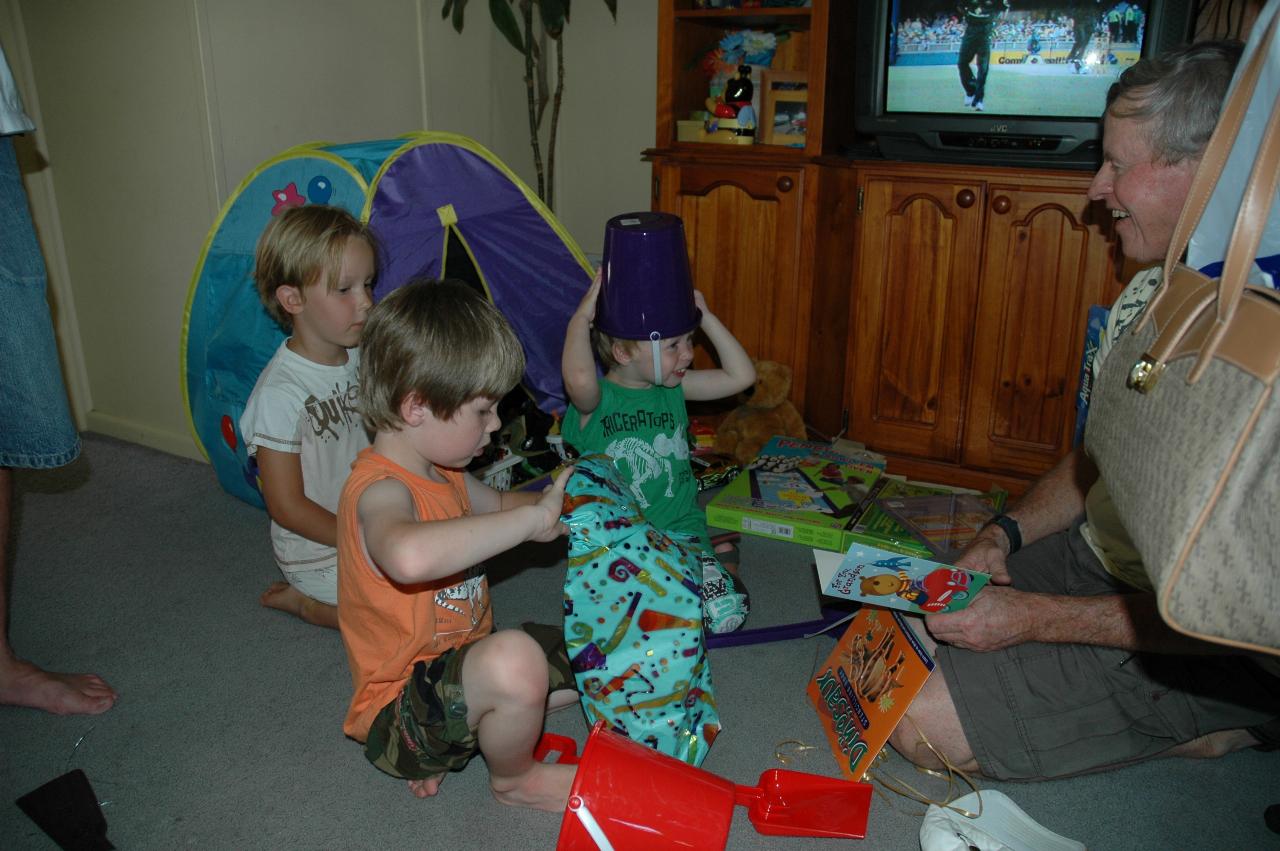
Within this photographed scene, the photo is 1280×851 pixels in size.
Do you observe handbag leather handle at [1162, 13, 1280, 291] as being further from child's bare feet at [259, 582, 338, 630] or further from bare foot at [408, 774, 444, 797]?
child's bare feet at [259, 582, 338, 630]

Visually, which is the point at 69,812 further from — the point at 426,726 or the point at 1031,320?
the point at 1031,320

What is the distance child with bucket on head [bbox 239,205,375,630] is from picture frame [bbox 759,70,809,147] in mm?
1128

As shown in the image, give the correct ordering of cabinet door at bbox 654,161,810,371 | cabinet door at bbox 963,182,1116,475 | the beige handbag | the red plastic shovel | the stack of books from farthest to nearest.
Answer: cabinet door at bbox 654,161,810,371 → cabinet door at bbox 963,182,1116,475 → the stack of books → the red plastic shovel → the beige handbag

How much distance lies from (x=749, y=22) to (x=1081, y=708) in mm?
1862

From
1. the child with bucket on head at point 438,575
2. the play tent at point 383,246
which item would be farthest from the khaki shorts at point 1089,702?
the play tent at point 383,246

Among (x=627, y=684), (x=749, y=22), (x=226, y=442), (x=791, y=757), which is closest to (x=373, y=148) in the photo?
(x=226, y=442)

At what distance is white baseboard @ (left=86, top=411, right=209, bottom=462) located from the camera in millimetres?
2527

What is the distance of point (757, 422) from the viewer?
2.44 metres

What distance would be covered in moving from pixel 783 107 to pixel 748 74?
0.14 metres

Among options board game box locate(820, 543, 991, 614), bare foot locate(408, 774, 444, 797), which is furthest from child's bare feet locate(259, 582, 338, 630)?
board game box locate(820, 543, 991, 614)

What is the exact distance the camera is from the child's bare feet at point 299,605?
5.77 ft

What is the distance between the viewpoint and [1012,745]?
1372mm

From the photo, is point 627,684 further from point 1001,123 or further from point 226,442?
point 1001,123

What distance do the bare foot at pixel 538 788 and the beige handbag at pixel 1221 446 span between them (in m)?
0.84
